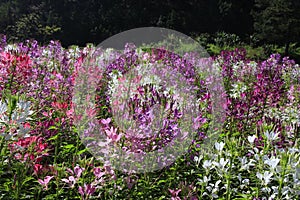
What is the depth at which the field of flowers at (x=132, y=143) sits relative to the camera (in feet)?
7.14

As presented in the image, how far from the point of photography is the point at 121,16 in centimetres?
2302

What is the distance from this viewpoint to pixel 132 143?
8.13 ft

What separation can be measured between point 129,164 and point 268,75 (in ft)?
7.21

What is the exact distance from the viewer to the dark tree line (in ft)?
70.8

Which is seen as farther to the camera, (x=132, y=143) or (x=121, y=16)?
(x=121, y=16)

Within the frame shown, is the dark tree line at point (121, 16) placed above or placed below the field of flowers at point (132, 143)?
above

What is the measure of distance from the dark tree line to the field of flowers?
17.0 metres

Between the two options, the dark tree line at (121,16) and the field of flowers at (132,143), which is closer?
the field of flowers at (132,143)

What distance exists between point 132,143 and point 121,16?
21.1m

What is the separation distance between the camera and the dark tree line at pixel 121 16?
2159 centimetres

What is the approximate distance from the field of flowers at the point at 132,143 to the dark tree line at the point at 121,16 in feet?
55.9

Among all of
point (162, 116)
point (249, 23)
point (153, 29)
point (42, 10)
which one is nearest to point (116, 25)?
point (153, 29)

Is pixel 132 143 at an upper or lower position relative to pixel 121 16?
lower

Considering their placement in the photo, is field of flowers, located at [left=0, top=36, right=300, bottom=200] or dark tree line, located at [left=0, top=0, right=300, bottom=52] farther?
dark tree line, located at [left=0, top=0, right=300, bottom=52]
